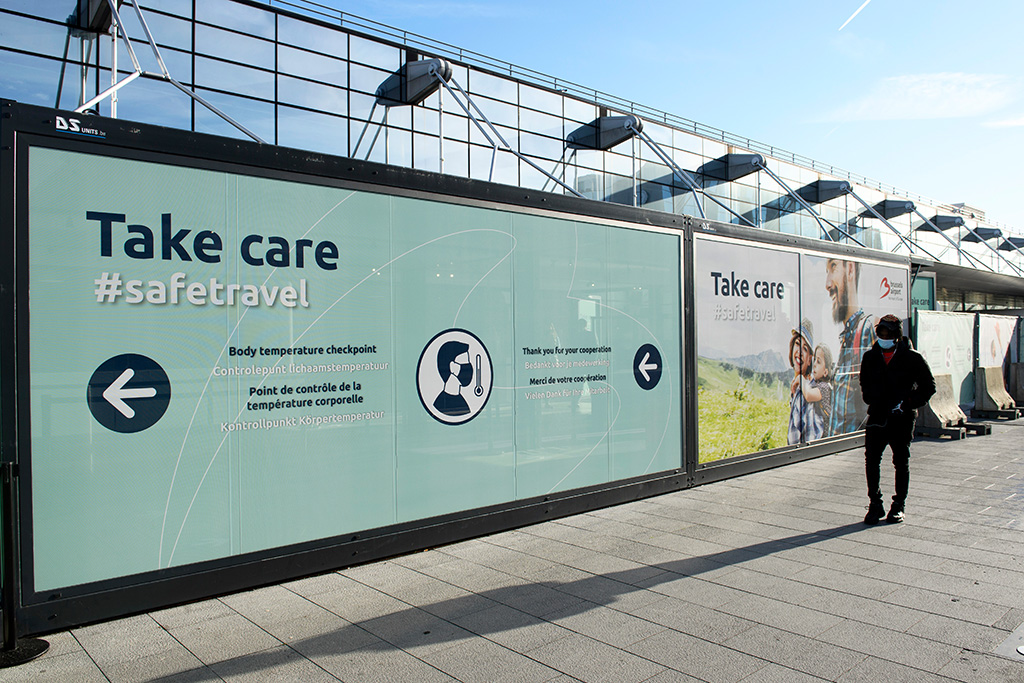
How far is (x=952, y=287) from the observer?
4753 centimetres

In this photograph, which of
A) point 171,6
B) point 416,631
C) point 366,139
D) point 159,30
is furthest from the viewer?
point 366,139

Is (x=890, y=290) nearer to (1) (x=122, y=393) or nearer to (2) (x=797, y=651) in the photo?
(2) (x=797, y=651)

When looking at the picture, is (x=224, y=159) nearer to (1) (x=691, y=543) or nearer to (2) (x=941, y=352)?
(1) (x=691, y=543)

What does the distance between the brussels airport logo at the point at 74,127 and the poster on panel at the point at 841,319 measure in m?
8.53

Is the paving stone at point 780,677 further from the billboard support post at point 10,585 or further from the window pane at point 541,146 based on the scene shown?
the window pane at point 541,146

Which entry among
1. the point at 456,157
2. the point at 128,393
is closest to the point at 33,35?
the point at 456,157

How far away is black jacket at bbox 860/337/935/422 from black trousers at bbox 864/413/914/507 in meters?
0.09

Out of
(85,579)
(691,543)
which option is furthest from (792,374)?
(85,579)

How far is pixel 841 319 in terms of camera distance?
10.5 m

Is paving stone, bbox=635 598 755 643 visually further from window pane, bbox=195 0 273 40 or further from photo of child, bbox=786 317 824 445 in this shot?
window pane, bbox=195 0 273 40

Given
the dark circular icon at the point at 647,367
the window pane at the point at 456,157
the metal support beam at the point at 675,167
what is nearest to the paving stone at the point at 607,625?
the dark circular icon at the point at 647,367

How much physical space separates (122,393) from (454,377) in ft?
8.07

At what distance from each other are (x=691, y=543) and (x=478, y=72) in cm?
2516

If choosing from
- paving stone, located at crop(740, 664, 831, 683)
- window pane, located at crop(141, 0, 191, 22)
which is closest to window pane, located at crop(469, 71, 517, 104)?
window pane, located at crop(141, 0, 191, 22)
